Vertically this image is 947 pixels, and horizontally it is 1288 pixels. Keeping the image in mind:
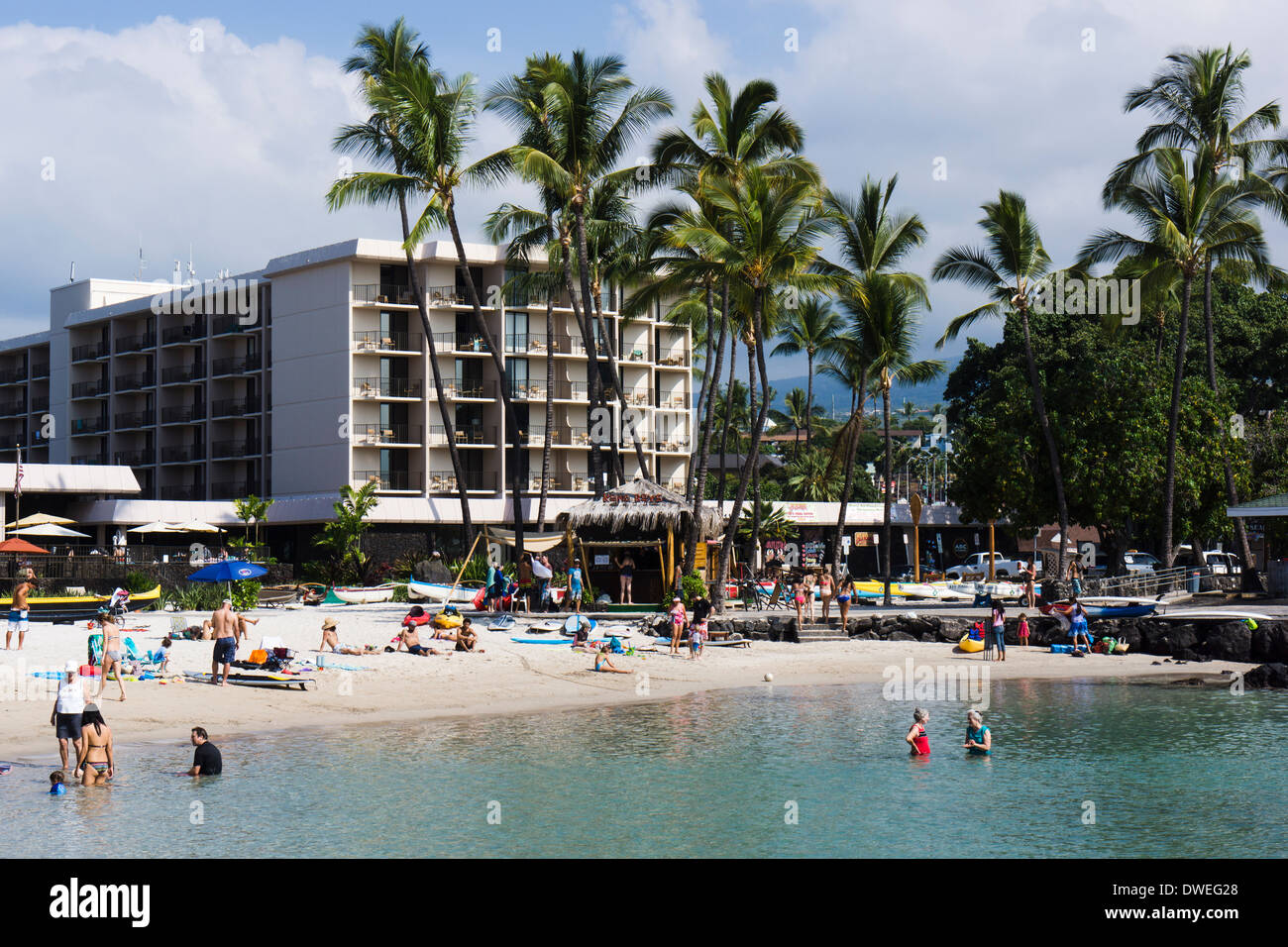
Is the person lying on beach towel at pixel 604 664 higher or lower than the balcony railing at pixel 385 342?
lower

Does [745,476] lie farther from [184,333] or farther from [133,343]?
[133,343]

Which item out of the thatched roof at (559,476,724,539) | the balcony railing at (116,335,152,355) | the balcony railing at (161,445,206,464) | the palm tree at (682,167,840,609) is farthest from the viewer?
the balcony railing at (116,335,152,355)

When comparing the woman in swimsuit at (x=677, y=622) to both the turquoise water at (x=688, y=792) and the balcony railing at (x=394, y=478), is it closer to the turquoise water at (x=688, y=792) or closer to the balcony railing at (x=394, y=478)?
the turquoise water at (x=688, y=792)

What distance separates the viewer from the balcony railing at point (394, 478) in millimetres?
62438

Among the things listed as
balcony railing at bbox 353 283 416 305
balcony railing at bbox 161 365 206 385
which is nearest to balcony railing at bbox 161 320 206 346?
Answer: balcony railing at bbox 161 365 206 385

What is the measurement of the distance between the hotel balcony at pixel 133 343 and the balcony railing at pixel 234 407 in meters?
Answer: 7.13

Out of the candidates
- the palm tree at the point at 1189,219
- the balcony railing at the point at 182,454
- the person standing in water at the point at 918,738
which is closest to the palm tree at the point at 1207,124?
the palm tree at the point at 1189,219

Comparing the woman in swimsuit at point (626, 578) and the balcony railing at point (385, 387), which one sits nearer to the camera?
the woman in swimsuit at point (626, 578)

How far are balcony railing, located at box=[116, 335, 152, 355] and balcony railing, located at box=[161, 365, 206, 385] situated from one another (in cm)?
273

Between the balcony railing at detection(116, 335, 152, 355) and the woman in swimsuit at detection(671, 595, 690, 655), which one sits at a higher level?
the balcony railing at detection(116, 335, 152, 355)

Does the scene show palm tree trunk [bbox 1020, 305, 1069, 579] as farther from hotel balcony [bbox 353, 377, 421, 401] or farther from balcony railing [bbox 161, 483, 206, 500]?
balcony railing [bbox 161, 483, 206, 500]

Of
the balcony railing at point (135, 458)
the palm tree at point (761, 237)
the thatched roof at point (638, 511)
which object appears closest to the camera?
the palm tree at point (761, 237)

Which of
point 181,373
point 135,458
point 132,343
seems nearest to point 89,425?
point 135,458

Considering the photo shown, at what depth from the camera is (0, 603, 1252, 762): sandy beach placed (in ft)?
71.5
